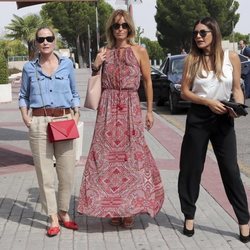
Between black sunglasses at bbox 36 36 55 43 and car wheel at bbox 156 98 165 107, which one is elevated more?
black sunglasses at bbox 36 36 55 43

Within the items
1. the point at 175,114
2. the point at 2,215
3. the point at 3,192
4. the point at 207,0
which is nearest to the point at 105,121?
the point at 2,215

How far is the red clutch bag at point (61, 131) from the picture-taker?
189 inches

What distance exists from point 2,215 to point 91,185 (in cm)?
121

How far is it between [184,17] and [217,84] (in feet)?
218

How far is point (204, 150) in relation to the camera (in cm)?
475

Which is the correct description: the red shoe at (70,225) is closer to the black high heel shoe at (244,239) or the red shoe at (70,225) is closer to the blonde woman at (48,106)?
the blonde woman at (48,106)

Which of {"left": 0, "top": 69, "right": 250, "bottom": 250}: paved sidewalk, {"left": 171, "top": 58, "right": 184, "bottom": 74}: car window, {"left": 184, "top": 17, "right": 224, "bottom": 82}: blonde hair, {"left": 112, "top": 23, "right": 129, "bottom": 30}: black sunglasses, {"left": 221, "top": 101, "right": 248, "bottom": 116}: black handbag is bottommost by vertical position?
{"left": 171, "top": 58, "right": 184, "bottom": 74}: car window

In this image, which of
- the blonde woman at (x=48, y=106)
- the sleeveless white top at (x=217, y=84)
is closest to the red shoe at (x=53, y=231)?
the blonde woman at (x=48, y=106)

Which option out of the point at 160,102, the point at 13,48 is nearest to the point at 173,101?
the point at 160,102

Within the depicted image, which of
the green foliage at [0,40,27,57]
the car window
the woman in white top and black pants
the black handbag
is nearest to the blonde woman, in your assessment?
the woman in white top and black pants

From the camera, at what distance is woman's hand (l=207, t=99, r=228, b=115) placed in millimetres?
4441

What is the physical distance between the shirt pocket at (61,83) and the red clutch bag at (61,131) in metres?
0.27

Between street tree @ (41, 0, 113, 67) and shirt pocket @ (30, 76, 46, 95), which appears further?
street tree @ (41, 0, 113, 67)

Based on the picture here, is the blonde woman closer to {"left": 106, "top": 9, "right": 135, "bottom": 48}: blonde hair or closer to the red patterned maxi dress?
the red patterned maxi dress
